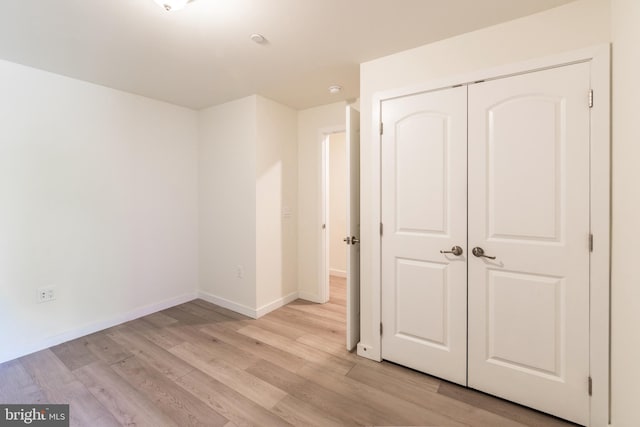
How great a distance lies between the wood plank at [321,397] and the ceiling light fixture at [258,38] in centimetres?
242

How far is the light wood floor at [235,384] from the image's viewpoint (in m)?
1.66

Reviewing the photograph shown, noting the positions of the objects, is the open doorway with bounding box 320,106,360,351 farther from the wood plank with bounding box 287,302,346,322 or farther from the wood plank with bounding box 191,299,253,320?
the wood plank with bounding box 191,299,253,320

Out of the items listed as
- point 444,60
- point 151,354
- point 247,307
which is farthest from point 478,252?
point 151,354

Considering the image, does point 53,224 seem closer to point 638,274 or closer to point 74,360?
point 74,360

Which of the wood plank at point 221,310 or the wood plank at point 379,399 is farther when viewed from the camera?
the wood plank at point 221,310

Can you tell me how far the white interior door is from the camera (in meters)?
2.31

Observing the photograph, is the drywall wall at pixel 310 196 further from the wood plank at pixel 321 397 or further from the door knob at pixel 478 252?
the door knob at pixel 478 252

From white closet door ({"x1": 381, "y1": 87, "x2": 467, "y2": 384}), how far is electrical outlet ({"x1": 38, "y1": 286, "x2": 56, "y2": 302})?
2919 mm

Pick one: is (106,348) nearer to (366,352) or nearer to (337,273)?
(366,352)

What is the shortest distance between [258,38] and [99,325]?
3.04m

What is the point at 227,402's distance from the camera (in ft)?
A: 5.87

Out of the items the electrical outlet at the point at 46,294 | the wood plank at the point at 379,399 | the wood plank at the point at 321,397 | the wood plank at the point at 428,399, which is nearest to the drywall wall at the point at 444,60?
the wood plank at the point at 428,399

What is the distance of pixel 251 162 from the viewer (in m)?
3.09

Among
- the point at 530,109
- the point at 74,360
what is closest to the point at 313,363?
the point at 74,360
